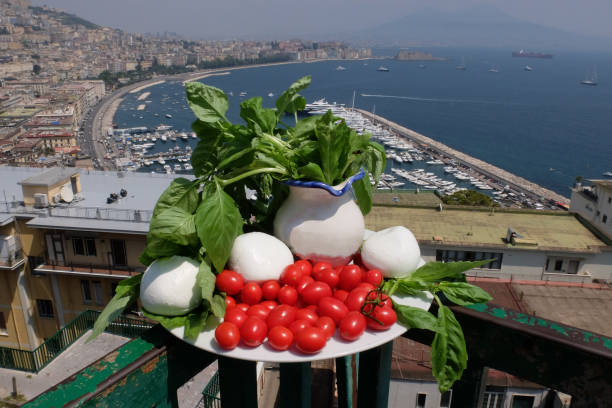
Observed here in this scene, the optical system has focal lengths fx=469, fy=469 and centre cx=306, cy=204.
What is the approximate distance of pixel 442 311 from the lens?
1.45 metres

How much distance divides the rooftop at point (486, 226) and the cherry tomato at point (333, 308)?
15.0 meters

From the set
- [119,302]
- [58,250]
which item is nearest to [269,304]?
[119,302]

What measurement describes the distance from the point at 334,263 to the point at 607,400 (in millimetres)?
926

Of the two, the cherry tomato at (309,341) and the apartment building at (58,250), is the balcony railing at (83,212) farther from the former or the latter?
the cherry tomato at (309,341)

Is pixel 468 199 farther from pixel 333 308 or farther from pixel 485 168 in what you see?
pixel 333 308

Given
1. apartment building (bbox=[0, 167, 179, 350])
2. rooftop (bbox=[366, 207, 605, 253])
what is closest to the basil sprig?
apartment building (bbox=[0, 167, 179, 350])

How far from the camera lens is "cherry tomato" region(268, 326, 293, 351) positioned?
131 cm

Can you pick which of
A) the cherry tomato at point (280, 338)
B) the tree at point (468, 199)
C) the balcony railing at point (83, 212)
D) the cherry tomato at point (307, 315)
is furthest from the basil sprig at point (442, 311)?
the tree at point (468, 199)

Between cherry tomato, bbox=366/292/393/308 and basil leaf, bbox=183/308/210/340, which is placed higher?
cherry tomato, bbox=366/292/393/308

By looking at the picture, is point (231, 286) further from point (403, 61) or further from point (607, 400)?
point (403, 61)

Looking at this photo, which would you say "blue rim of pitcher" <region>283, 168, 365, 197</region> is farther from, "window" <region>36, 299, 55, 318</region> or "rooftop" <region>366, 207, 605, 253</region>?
"rooftop" <region>366, 207, 605, 253</region>

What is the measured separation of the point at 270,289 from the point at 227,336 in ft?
1.01

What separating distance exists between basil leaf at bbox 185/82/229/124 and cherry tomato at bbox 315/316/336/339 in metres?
0.85

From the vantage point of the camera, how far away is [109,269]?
11695mm
